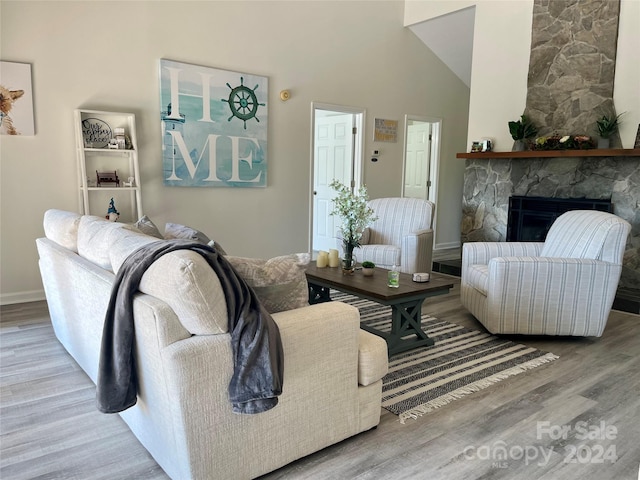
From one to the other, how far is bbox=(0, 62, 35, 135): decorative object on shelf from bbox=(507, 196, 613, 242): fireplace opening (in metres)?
4.91

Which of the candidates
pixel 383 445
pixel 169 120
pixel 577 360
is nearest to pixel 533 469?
pixel 383 445

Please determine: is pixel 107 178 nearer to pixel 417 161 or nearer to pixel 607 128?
pixel 417 161

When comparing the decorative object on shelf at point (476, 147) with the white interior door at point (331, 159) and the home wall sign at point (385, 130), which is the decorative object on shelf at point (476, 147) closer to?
the home wall sign at point (385, 130)

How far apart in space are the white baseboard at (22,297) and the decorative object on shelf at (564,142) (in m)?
5.09

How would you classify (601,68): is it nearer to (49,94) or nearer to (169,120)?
(169,120)

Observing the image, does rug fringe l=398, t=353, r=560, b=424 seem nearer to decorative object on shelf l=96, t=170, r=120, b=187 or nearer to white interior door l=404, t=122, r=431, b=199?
decorative object on shelf l=96, t=170, r=120, b=187

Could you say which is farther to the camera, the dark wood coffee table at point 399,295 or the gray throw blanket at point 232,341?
the dark wood coffee table at point 399,295

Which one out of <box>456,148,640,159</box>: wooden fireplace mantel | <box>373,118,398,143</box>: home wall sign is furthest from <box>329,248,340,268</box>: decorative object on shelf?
<box>373,118,398,143</box>: home wall sign

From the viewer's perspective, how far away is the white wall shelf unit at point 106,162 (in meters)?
4.11

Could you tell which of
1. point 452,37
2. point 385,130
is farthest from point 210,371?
point 452,37

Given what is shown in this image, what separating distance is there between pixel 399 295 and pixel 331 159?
3743 mm

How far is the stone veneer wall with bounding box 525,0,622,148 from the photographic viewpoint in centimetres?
453

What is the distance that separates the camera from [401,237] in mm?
4828

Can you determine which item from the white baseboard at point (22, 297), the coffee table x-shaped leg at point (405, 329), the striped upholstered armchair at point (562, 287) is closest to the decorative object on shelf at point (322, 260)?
the coffee table x-shaped leg at point (405, 329)
